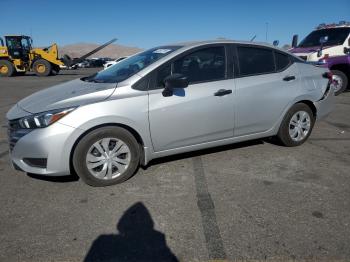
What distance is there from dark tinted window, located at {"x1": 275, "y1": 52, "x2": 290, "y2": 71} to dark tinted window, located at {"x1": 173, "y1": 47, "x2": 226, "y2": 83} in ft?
3.02

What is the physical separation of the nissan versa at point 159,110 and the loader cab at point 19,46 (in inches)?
846

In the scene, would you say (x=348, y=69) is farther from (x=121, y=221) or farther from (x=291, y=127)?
(x=121, y=221)

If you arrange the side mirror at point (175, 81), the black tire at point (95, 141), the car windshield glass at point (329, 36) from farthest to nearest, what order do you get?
1. the car windshield glass at point (329, 36)
2. the side mirror at point (175, 81)
3. the black tire at point (95, 141)

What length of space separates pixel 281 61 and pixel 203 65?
1.33m

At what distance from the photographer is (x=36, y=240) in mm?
2764

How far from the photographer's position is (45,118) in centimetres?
342

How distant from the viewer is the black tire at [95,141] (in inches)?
139

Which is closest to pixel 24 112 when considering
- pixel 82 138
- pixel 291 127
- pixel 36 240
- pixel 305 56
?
pixel 82 138

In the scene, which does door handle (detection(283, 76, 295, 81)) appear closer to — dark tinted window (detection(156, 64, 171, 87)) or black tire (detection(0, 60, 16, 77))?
dark tinted window (detection(156, 64, 171, 87))

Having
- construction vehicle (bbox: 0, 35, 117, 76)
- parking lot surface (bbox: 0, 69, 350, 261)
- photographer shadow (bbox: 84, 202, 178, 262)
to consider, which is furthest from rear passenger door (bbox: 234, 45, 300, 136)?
construction vehicle (bbox: 0, 35, 117, 76)

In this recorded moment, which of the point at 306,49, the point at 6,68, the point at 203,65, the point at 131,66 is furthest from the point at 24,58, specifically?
the point at 203,65

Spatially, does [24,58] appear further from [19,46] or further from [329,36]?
[329,36]

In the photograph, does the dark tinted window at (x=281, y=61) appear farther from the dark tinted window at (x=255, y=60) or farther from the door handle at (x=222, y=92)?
the door handle at (x=222, y=92)

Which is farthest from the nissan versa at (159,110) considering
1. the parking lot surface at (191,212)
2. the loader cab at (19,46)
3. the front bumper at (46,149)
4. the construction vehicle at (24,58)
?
the loader cab at (19,46)
